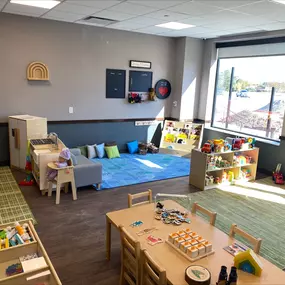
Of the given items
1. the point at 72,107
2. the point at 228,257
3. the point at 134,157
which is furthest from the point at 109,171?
the point at 228,257

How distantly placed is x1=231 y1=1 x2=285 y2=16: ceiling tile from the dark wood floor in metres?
3.09

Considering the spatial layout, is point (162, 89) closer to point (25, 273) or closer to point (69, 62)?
point (69, 62)

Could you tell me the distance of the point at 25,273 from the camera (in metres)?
1.92

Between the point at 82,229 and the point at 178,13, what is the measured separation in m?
3.68

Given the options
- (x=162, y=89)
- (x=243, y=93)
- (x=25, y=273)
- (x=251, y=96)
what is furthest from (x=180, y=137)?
(x=25, y=273)

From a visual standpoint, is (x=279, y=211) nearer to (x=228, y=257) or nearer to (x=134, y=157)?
(x=228, y=257)

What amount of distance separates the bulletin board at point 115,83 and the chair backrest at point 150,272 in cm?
532

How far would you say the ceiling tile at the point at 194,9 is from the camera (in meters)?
4.25

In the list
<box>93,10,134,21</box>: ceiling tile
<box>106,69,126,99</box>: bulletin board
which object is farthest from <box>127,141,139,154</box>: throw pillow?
<box>93,10,134,21</box>: ceiling tile

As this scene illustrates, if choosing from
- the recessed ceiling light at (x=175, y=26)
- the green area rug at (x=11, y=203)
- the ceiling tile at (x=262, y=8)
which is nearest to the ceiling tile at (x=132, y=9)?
the recessed ceiling light at (x=175, y=26)

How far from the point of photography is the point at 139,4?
14.3ft

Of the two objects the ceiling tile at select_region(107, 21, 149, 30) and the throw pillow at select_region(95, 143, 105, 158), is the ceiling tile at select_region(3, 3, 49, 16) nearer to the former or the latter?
the ceiling tile at select_region(107, 21, 149, 30)

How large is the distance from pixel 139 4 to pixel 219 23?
1.87m

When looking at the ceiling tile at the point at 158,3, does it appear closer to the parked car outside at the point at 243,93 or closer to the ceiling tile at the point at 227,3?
the ceiling tile at the point at 227,3
